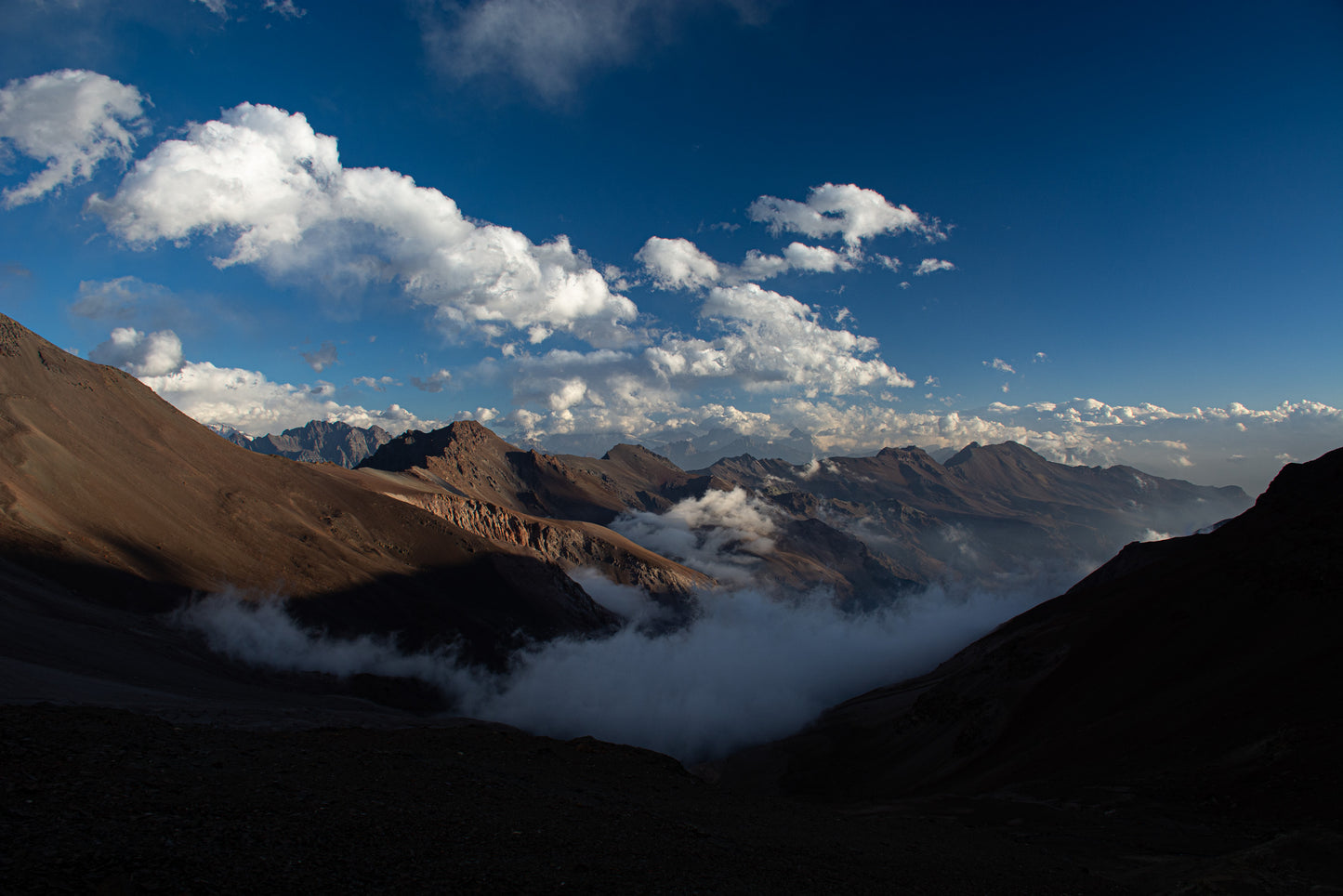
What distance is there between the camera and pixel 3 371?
118188 mm

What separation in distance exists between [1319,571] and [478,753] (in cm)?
7420

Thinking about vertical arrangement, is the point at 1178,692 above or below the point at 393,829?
below

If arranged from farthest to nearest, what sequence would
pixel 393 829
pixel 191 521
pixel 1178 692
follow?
pixel 191 521 < pixel 1178 692 < pixel 393 829

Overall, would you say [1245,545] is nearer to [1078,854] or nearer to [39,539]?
[1078,854]

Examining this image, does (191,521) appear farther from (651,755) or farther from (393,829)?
(393,829)

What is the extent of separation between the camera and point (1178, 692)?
50.7m

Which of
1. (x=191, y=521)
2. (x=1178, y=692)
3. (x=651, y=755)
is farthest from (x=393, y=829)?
(x=191, y=521)

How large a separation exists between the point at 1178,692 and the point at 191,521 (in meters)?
160

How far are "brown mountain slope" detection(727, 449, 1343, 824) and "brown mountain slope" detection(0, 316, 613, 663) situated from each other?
10969 cm

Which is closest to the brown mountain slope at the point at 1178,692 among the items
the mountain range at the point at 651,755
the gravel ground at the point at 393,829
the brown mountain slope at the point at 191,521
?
the mountain range at the point at 651,755

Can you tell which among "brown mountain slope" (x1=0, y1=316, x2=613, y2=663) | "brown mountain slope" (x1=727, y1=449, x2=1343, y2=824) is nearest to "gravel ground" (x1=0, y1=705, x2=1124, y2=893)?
"brown mountain slope" (x1=727, y1=449, x2=1343, y2=824)

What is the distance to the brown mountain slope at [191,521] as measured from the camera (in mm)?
93562

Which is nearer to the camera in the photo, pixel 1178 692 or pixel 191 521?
pixel 1178 692

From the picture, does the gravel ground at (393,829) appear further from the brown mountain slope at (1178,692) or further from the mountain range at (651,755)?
the brown mountain slope at (1178,692)
